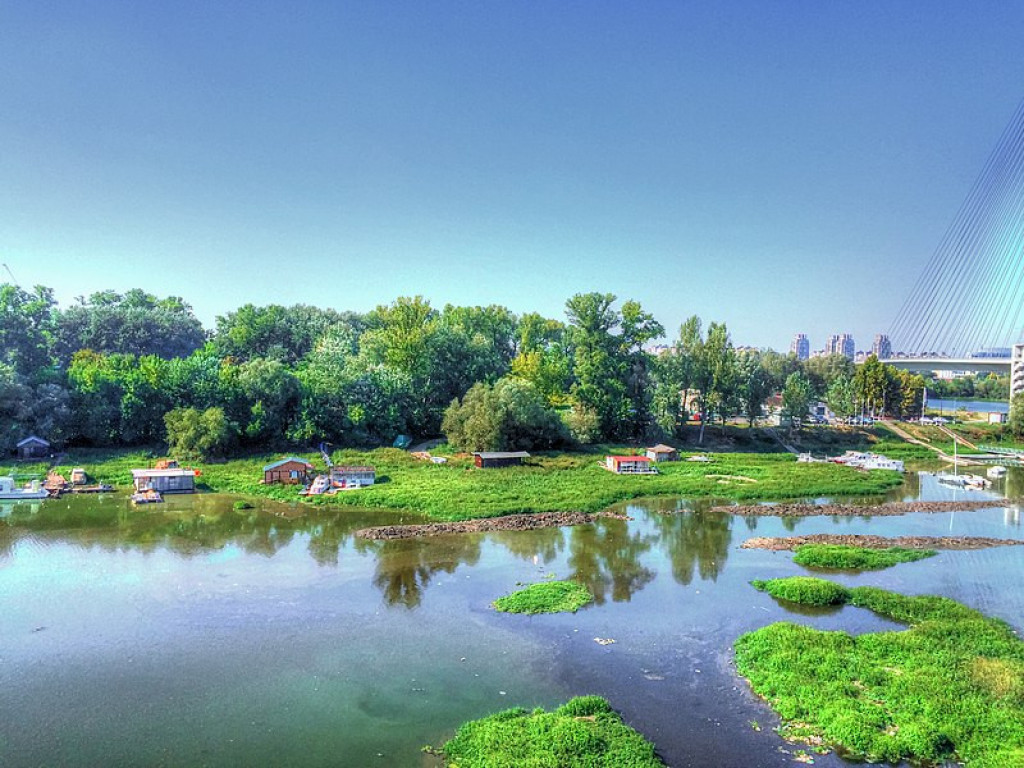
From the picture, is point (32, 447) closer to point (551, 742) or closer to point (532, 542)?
point (532, 542)

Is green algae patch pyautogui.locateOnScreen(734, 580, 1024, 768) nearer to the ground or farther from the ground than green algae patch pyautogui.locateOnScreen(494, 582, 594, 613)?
A: nearer to the ground

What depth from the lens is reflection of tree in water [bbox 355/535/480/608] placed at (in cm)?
2214

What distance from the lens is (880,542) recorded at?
28.9 m

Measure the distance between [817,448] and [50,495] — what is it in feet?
176

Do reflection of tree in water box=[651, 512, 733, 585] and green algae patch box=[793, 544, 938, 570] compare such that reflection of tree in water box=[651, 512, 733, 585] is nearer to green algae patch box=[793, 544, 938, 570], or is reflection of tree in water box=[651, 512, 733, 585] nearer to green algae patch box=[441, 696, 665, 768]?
green algae patch box=[793, 544, 938, 570]

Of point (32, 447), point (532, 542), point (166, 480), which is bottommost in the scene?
point (532, 542)

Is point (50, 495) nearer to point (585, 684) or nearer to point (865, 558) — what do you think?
point (585, 684)

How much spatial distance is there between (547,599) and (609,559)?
18.4 feet

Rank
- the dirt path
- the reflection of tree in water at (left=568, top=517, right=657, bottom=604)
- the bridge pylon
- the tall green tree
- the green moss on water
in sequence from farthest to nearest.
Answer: the bridge pylon
the dirt path
the tall green tree
the green moss on water
the reflection of tree in water at (left=568, top=517, right=657, bottom=604)

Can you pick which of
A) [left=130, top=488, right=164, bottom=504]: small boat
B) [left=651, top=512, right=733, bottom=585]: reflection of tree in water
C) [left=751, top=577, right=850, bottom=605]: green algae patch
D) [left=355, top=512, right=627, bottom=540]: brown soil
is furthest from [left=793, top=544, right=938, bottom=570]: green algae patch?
[left=130, top=488, right=164, bottom=504]: small boat

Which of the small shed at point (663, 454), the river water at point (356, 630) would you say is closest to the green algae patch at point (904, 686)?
the river water at point (356, 630)

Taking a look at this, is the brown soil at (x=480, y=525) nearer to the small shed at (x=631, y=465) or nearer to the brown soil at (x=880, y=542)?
the brown soil at (x=880, y=542)

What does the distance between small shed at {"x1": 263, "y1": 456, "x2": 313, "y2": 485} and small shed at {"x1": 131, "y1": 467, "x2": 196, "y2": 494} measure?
12.7 ft

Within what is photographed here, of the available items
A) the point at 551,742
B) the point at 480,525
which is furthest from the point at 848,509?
the point at 551,742
